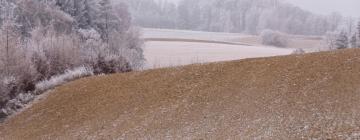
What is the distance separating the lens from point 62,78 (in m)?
31.6

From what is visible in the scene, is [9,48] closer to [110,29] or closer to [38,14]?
[38,14]

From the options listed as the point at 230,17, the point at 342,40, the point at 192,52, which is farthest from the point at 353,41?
the point at 230,17

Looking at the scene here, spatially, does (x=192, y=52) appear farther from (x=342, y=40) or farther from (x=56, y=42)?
(x=56, y=42)

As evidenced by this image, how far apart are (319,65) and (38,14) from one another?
107 ft

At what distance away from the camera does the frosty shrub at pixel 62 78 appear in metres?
30.4

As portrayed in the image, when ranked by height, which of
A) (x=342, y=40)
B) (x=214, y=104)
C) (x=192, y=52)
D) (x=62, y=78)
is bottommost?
(x=192, y=52)

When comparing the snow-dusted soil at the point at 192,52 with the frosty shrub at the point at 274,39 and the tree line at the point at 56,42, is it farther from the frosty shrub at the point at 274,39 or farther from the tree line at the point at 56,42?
the frosty shrub at the point at 274,39

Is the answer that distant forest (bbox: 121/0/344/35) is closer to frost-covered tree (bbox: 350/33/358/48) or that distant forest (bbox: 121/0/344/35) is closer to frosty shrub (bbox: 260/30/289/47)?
frosty shrub (bbox: 260/30/289/47)

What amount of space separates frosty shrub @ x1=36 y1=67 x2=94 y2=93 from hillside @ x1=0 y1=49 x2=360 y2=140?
1.88 m

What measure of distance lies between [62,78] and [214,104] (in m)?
12.4

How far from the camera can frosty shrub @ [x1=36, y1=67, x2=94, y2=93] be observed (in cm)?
3039

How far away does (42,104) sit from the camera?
2725 cm

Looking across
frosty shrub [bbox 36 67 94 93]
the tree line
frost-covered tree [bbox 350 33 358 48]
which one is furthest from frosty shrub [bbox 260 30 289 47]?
frosty shrub [bbox 36 67 94 93]

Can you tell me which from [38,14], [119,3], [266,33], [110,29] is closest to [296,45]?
[266,33]
